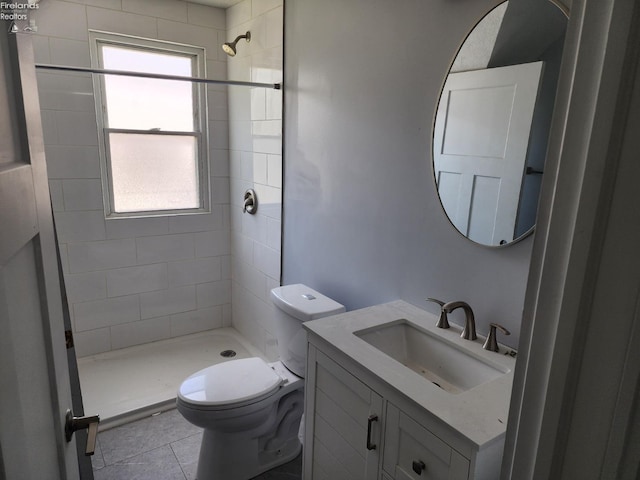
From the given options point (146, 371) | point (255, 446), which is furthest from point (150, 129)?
point (255, 446)

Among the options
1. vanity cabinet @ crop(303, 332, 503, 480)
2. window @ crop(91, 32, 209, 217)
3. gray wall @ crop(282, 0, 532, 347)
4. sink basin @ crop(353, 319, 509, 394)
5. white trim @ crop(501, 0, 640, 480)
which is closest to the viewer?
white trim @ crop(501, 0, 640, 480)

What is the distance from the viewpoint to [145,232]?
2922 mm

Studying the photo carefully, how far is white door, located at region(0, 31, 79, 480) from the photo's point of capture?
0.56 metres

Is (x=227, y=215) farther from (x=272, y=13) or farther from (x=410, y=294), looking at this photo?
(x=410, y=294)

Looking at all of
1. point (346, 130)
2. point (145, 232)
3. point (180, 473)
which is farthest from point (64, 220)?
point (346, 130)

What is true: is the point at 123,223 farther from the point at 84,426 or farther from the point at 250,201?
the point at 84,426

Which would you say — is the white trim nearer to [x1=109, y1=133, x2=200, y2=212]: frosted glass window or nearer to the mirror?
the mirror

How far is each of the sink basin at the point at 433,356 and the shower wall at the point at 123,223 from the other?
79.2 inches

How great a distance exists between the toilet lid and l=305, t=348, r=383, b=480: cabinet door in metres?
0.38

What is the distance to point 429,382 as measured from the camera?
1144 mm

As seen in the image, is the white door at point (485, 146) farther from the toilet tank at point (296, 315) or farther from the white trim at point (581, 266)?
the white trim at point (581, 266)

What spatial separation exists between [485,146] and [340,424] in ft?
3.41

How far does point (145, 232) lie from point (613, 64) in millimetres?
2948

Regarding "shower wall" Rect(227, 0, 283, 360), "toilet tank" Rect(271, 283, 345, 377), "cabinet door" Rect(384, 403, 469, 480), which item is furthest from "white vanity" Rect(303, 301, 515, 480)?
"shower wall" Rect(227, 0, 283, 360)
